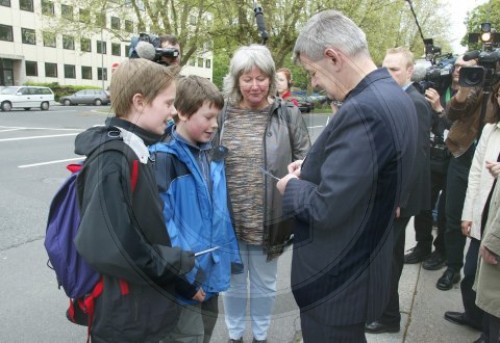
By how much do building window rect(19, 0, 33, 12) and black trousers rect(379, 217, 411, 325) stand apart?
1565 inches

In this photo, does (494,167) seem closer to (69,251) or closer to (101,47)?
(69,251)

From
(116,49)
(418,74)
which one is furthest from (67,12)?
(418,74)

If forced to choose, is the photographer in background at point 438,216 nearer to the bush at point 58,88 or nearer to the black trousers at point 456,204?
the black trousers at point 456,204

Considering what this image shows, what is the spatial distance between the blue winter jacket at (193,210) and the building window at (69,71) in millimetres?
41579

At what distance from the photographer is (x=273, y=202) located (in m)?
1.76

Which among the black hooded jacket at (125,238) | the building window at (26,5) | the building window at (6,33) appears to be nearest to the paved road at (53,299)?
the black hooded jacket at (125,238)

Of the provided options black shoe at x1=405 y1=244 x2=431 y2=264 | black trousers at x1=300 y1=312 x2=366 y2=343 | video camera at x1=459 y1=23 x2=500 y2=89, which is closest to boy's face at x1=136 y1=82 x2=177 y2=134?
black trousers at x1=300 y1=312 x2=366 y2=343

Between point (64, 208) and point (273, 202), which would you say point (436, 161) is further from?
point (64, 208)

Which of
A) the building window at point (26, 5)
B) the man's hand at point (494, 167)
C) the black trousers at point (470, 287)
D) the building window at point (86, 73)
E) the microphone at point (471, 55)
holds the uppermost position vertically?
the building window at point (26, 5)

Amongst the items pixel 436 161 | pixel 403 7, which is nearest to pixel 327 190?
pixel 436 161

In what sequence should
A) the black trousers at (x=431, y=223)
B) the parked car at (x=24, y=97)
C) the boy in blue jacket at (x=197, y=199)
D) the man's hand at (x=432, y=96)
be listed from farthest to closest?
the parked car at (x=24, y=97), the black trousers at (x=431, y=223), the man's hand at (x=432, y=96), the boy in blue jacket at (x=197, y=199)

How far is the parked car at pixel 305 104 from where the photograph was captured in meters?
1.68

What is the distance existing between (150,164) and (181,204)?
19cm

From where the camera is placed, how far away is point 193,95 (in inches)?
68.4
